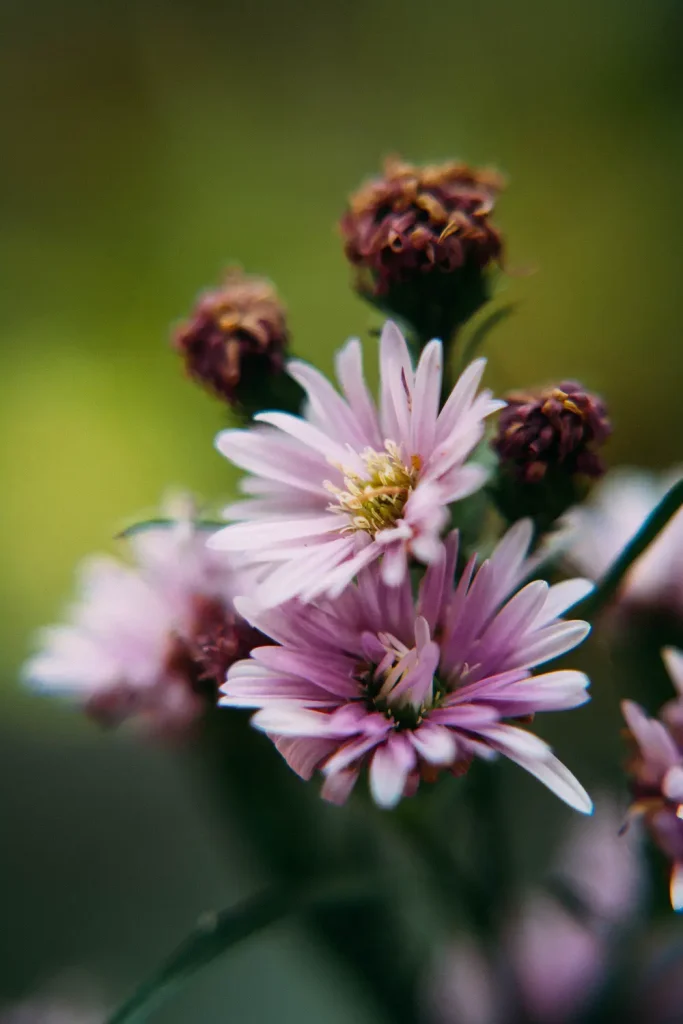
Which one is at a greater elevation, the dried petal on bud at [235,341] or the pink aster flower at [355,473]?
the dried petal on bud at [235,341]

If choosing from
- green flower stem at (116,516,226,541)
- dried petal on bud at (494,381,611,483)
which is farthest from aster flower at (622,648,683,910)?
green flower stem at (116,516,226,541)

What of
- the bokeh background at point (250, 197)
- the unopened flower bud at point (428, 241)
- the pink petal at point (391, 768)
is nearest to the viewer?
the pink petal at point (391, 768)

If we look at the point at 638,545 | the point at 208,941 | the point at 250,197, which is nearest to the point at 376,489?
the point at 638,545

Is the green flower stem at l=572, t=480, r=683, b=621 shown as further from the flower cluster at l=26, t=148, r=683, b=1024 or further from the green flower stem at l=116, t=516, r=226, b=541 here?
the green flower stem at l=116, t=516, r=226, b=541

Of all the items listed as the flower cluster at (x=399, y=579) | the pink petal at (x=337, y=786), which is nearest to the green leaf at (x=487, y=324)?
the flower cluster at (x=399, y=579)

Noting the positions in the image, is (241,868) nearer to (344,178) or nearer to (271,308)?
(271,308)

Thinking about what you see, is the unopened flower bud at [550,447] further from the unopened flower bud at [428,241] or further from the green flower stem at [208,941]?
the green flower stem at [208,941]

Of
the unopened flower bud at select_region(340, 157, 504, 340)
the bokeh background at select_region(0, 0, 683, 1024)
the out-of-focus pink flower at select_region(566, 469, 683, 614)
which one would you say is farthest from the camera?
the bokeh background at select_region(0, 0, 683, 1024)
